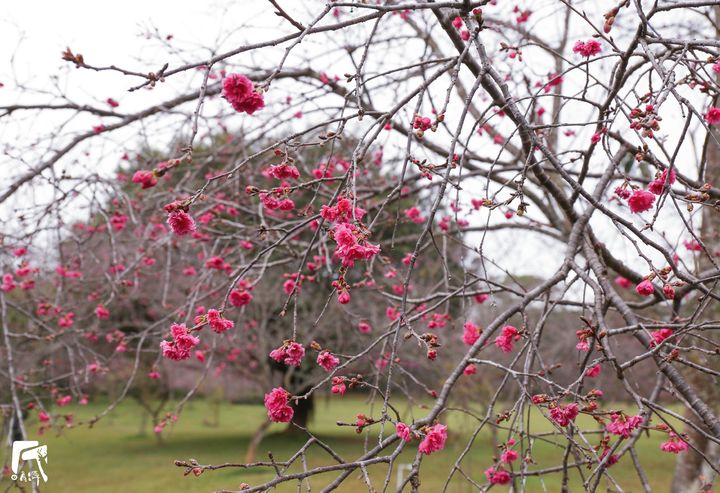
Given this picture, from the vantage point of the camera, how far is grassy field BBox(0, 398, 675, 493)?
373 inches

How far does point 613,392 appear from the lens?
11.6 meters

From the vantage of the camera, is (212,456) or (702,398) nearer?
(702,398)

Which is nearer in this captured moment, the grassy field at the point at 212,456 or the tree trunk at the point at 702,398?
the tree trunk at the point at 702,398

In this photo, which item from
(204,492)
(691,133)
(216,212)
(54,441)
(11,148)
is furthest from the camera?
(54,441)

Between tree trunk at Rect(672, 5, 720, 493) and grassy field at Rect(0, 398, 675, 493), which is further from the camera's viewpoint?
grassy field at Rect(0, 398, 675, 493)

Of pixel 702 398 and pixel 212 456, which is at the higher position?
pixel 702 398

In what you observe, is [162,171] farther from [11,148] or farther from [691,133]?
[691,133]

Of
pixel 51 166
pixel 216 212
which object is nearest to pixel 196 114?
pixel 51 166

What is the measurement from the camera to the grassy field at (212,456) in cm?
948

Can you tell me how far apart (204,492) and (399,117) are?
287 inches

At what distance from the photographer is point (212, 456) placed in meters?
12.0

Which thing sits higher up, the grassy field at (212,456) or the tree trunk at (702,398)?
the tree trunk at (702,398)

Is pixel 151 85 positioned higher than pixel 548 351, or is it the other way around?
pixel 151 85

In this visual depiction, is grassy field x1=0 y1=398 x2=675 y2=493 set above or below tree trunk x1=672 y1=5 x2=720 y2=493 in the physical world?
below
